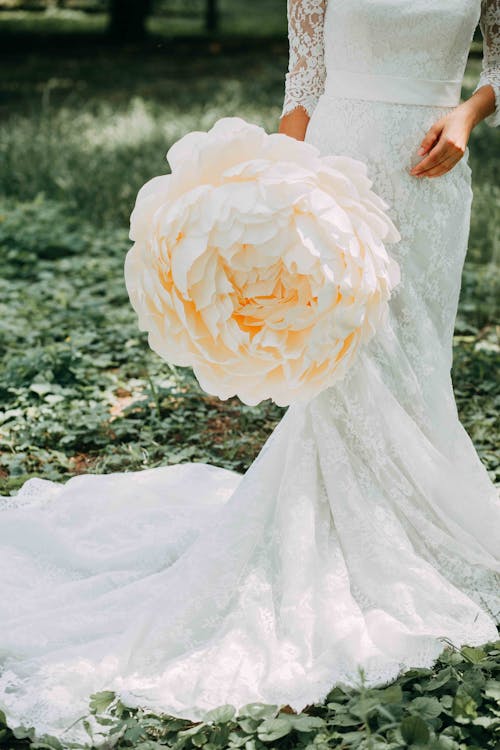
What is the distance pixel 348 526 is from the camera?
2986 millimetres

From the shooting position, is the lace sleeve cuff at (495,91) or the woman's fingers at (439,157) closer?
the woman's fingers at (439,157)

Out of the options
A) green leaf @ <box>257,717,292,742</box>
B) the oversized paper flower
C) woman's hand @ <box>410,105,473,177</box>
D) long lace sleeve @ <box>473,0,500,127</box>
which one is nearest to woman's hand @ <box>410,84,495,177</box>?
woman's hand @ <box>410,105,473,177</box>

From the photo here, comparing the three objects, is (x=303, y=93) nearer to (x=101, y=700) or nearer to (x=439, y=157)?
(x=439, y=157)

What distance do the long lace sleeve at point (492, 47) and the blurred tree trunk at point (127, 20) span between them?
21853 millimetres

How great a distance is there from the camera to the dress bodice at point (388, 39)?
2891 millimetres

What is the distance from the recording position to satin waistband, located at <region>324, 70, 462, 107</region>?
2977 mm

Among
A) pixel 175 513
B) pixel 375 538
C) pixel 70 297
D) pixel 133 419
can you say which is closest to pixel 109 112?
pixel 70 297

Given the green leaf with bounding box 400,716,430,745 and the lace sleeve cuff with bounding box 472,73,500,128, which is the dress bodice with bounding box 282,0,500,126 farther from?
the green leaf with bounding box 400,716,430,745

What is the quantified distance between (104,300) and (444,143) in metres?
3.86

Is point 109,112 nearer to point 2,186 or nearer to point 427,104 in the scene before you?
point 2,186

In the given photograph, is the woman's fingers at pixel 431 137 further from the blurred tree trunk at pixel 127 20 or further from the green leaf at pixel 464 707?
the blurred tree trunk at pixel 127 20

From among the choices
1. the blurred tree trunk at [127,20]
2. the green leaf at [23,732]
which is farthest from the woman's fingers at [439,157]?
the blurred tree trunk at [127,20]

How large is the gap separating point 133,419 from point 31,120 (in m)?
7.28

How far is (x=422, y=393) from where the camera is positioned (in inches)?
124
